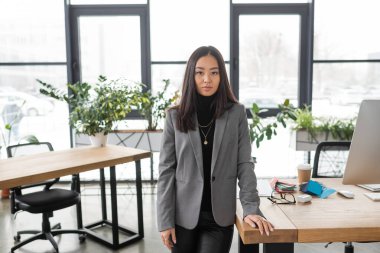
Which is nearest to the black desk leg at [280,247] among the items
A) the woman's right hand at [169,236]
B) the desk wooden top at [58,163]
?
the woman's right hand at [169,236]

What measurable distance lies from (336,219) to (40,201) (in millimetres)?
2206

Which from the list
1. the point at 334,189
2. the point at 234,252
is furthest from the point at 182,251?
the point at 234,252

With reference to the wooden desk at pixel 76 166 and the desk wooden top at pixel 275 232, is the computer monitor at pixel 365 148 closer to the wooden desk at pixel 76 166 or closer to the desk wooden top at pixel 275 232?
the desk wooden top at pixel 275 232

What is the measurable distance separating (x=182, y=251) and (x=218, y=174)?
0.40m

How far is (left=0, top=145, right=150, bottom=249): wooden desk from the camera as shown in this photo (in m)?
2.38

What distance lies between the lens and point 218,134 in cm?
168

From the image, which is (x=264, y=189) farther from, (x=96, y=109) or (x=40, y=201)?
(x=96, y=109)

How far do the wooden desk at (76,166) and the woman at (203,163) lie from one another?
108 cm

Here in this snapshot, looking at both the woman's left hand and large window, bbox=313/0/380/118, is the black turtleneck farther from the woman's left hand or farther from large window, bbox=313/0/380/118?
large window, bbox=313/0/380/118

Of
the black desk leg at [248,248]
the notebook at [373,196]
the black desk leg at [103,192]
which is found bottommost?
the black desk leg at [103,192]

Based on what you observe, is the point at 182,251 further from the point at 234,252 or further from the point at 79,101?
the point at 79,101

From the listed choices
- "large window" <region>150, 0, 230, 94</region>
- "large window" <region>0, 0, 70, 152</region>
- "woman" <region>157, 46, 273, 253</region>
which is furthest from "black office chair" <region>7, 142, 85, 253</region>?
"large window" <region>150, 0, 230, 94</region>

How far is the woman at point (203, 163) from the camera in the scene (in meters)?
1.66

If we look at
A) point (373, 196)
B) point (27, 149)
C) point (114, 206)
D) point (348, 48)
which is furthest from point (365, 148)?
point (348, 48)
